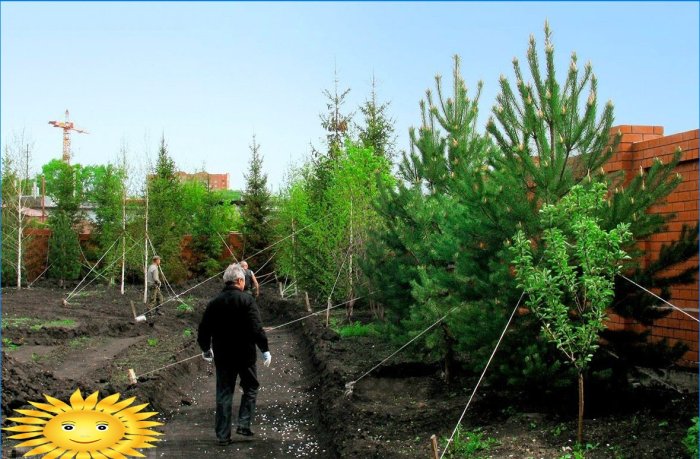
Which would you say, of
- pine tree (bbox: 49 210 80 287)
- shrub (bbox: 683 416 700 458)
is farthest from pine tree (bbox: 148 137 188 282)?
shrub (bbox: 683 416 700 458)

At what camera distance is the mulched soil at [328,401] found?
616cm

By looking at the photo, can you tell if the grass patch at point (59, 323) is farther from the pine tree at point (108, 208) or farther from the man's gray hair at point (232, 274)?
the man's gray hair at point (232, 274)

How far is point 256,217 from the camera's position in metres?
33.4

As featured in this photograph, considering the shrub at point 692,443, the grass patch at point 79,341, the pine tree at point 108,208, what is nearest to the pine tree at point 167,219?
the pine tree at point 108,208

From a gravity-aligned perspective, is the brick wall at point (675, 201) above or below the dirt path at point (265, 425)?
above

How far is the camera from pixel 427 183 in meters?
11.5

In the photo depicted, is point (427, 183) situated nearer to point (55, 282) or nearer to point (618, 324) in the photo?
point (618, 324)

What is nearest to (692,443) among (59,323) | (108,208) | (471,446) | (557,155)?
(471,446)

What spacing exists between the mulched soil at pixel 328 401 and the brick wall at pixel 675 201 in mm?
1082

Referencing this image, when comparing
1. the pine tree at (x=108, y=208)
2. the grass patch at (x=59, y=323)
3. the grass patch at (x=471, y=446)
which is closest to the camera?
the grass patch at (x=471, y=446)

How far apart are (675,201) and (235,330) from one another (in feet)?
16.3

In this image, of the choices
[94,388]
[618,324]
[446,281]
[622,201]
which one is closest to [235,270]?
[446,281]

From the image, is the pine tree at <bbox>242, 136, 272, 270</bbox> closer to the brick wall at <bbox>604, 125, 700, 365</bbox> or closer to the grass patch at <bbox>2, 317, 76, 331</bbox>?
the grass patch at <bbox>2, 317, 76, 331</bbox>

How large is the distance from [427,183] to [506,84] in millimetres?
4083
